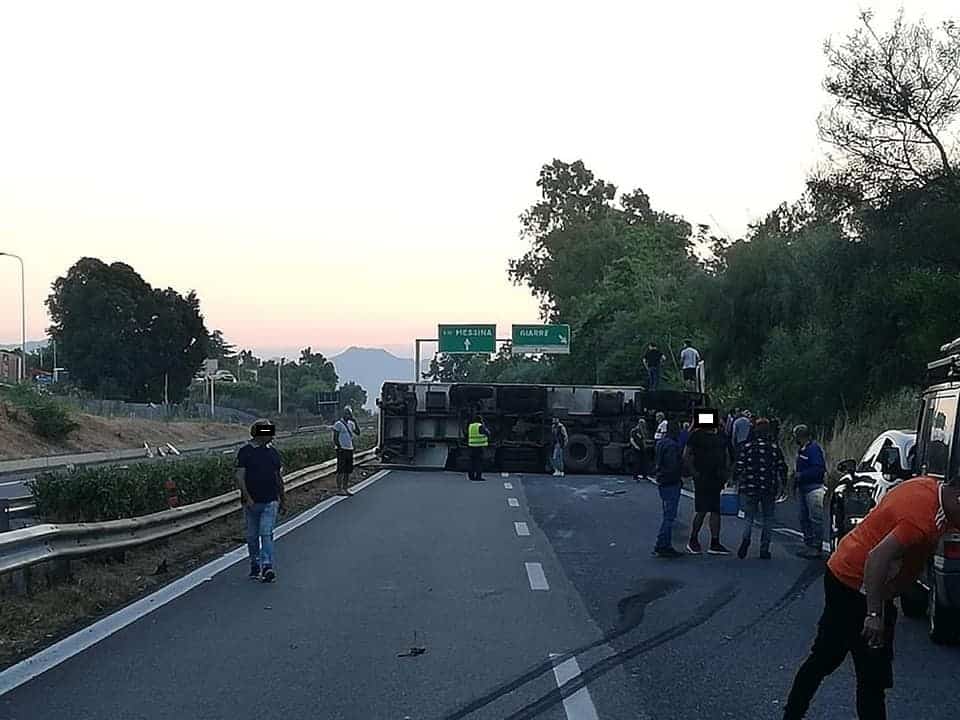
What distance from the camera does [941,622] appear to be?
977cm

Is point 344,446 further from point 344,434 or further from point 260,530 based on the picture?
point 260,530

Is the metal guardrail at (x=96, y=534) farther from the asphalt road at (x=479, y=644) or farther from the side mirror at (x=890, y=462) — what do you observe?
the side mirror at (x=890, y=462)

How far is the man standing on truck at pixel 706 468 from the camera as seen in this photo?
1561 cm

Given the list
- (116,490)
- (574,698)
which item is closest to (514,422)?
(116,490)

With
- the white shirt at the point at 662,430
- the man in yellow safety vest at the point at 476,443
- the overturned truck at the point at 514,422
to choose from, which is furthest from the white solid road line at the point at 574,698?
the overturned truck at the point at 514,422

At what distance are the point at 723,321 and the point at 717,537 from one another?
82.5 feet

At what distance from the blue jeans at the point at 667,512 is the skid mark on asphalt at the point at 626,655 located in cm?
242

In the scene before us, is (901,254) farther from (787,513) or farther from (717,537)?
(717,537)

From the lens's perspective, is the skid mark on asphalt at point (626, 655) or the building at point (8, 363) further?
the building at point (8, 363)

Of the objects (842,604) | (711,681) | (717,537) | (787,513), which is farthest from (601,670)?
(787,513)

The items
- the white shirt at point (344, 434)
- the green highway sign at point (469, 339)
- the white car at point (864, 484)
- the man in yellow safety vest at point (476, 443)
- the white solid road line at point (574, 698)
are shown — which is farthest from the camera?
the green highway sign at point (469, 339)

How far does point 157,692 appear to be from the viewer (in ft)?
25.7

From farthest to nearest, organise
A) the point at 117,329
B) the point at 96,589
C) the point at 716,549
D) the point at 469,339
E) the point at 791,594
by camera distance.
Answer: the point at 117,329
the point at 469,339
the point at 716,549
the point at 791,594
the point at 96,589

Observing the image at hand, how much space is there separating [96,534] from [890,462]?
7376mm
